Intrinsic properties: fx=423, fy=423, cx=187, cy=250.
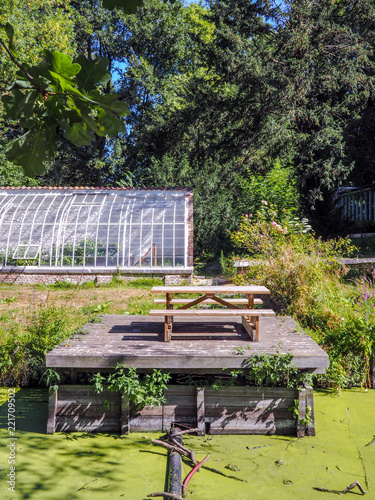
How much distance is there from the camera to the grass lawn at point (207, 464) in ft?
11.1

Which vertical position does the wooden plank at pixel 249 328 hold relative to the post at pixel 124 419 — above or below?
above

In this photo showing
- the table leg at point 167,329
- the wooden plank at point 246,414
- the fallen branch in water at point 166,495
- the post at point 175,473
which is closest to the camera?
the fallen branch in water at point 166,495

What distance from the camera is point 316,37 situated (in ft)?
48.8

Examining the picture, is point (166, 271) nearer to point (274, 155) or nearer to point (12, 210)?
point (12, 210)

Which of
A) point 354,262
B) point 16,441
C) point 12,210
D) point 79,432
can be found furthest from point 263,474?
point 12,210

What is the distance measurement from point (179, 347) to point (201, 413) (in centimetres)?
72

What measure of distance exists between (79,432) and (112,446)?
0.47 meters

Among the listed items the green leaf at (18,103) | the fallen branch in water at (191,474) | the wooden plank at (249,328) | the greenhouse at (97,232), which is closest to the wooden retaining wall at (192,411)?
the fallen branch in water at (191,474)

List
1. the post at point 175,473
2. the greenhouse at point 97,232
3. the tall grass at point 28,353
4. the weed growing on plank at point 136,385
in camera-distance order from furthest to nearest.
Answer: the greenhouse at point 97,232 < the tall grass at point 28,353 < the weed growing on plank at point 136,385 < the post at point 175,473

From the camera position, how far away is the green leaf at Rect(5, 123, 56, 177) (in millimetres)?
1827

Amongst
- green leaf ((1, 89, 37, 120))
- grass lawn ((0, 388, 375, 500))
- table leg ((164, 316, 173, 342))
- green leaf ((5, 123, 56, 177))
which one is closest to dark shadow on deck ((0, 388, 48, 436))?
grass lawn ((0, 388, 375, 500))

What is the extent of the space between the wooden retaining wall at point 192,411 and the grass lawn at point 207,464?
11 centimetres

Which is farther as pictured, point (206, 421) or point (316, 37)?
point (316, 37)

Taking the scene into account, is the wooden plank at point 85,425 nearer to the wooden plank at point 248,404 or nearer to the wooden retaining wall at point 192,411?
the wooden retaining wall at point 192,411
